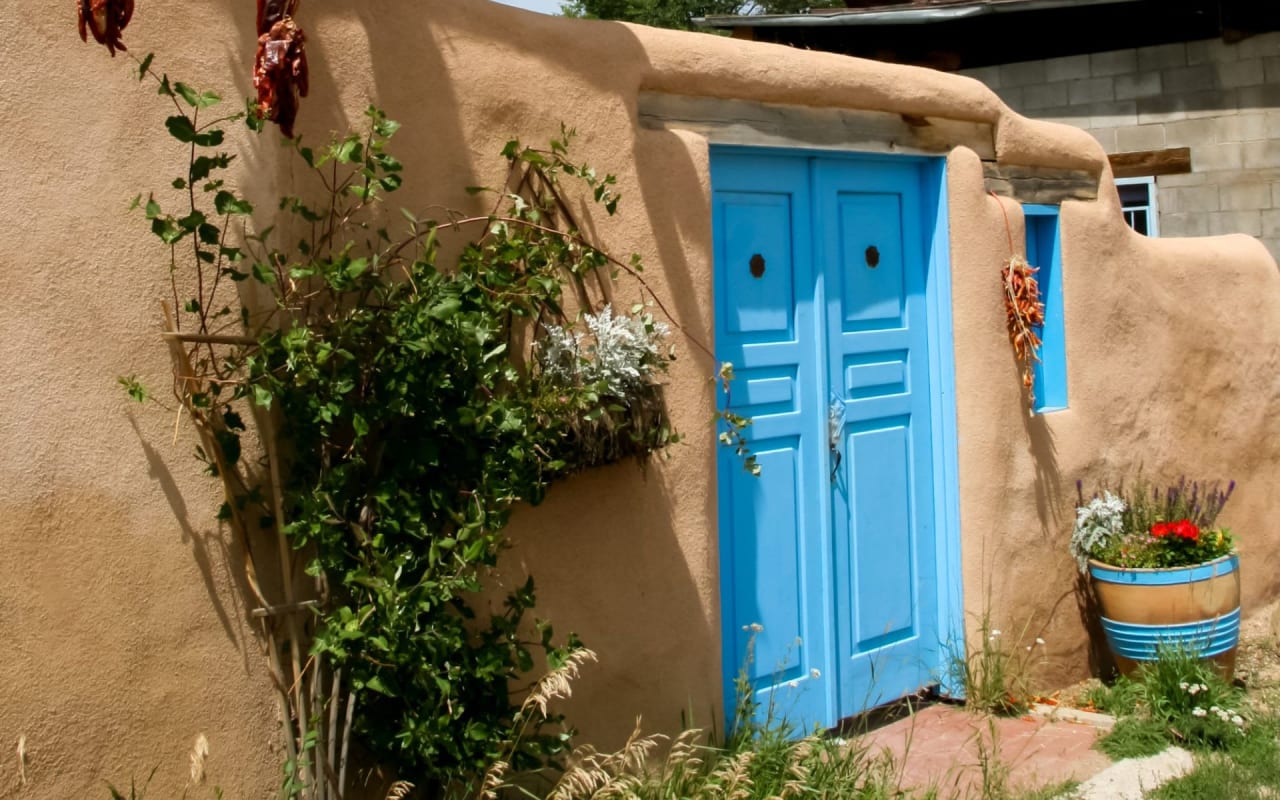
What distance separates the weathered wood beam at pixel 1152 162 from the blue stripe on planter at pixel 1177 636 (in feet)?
16.1

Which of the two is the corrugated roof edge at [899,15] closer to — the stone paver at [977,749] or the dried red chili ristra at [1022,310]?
the dried red chili ristra at [1022,310]

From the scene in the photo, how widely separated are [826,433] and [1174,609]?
177 cm

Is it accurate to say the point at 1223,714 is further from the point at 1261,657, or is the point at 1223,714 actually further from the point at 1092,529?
the point at 1261,657

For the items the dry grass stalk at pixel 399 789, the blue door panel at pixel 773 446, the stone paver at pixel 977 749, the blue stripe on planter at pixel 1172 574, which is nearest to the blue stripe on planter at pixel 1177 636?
the blue stripe on planter at pixel 1172 574

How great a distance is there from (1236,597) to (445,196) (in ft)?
12.9

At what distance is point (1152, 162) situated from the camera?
32.4 ft

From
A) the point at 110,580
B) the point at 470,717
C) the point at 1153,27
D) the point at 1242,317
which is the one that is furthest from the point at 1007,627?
the point at 1153,27

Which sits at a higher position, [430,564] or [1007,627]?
[430,564]

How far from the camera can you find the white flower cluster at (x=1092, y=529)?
5996mm

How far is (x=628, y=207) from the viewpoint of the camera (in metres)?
4.36

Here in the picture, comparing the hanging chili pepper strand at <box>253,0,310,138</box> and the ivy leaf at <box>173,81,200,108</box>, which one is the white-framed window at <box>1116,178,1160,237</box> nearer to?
the hanging chili pepper strand at <box>253,0,310,138</box>

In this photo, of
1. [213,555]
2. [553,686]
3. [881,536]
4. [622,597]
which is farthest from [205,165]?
[881,536]

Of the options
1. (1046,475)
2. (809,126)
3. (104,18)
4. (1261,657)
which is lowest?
(1261,657)

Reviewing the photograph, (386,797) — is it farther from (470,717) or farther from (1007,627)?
(1007,627)
